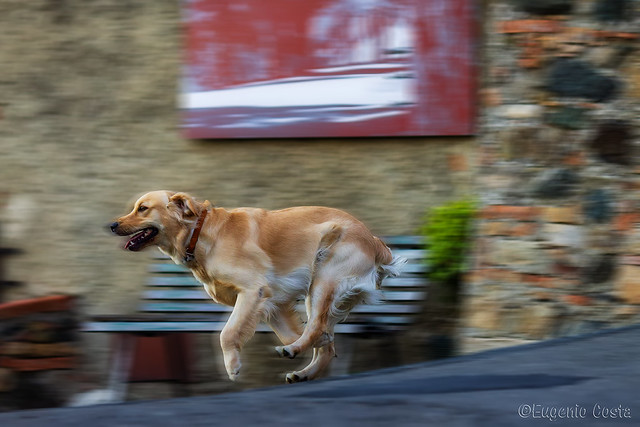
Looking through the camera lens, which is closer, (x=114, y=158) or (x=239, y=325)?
(x=239, y=325)

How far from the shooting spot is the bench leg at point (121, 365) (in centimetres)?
650

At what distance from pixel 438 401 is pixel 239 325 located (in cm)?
214

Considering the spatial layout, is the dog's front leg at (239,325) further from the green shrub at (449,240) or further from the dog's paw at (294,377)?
the green shrub at (449,240)

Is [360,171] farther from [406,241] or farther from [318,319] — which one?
[318,319]

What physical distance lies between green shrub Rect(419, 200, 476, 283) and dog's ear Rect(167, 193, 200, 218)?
2.12 metres

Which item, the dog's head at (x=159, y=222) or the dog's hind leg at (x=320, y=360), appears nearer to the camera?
the dog's head at (x=159, y=222)

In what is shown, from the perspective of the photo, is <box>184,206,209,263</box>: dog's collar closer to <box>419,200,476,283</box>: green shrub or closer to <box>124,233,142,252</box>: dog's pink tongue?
<box>124,233,142,252</box>: dog's pink tongue

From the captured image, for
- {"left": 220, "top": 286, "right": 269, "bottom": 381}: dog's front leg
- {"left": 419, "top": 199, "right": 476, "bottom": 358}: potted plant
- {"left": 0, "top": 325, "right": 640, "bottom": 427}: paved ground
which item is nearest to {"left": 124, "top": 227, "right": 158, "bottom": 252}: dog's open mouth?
{"left": 220, "top": 286, "right": 269, "bottom": 381}: dog's front leg

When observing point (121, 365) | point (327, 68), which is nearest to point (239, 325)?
point (121, 365)

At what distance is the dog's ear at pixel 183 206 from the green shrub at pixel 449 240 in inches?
83.5

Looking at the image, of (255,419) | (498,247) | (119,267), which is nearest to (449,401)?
(255,419)

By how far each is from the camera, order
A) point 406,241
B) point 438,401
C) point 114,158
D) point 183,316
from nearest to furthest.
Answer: point 438,401 < point 183,316 < point 406,241 < point 114,158

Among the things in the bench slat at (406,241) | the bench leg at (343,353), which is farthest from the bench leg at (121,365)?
the bench slat at (406,241)

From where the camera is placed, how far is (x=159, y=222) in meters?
5.61
